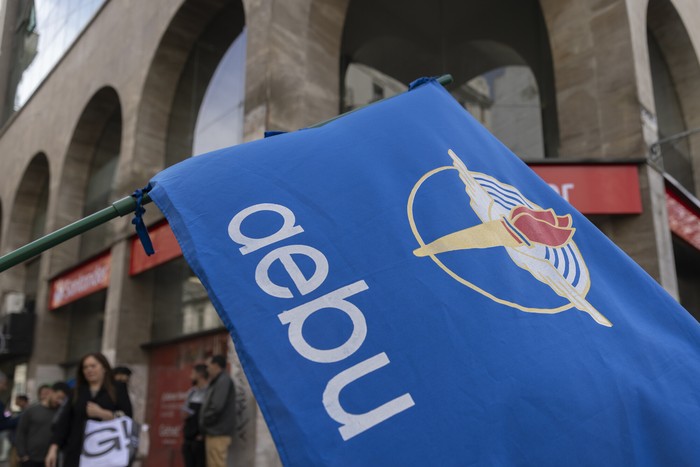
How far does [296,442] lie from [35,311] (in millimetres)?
17281

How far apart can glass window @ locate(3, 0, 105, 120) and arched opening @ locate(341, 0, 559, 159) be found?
28.4ft

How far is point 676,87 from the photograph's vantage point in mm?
12391

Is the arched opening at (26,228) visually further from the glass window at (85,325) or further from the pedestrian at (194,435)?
the pedestrian at (194,435)

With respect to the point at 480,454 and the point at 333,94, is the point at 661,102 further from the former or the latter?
the point at 480,454

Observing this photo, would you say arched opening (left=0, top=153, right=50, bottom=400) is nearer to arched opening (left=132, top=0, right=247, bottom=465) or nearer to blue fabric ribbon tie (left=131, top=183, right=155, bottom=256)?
arched opening (left=132, top=0, right=247, bottom=465)

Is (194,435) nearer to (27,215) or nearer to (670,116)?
(670,116)

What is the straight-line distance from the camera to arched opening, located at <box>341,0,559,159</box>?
32.9 ft

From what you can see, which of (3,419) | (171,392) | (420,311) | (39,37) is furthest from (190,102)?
(420,311)

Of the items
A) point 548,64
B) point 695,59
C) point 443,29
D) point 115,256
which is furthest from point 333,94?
point 695,59

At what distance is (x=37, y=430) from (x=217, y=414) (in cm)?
203

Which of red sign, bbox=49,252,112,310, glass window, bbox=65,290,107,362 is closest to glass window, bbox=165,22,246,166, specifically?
red sign, bbox=49,252,112,310

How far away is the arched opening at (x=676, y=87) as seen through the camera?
38.6ft

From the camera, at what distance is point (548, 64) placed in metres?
10.3

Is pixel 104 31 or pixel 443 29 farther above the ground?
pixel 104 31
